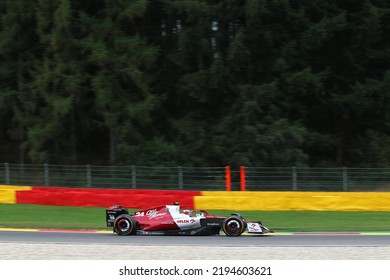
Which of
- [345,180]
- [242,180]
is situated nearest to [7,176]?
[242,180]

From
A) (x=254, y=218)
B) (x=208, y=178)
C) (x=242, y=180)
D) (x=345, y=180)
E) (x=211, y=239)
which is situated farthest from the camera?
(x=208, y=178)

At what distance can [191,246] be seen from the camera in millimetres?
11289

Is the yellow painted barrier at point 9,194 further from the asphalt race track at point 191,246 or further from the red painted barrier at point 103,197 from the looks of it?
the asphalt race track at point 191,246

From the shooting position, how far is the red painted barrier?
18.8m

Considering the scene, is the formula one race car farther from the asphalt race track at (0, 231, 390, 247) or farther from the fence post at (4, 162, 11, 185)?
the fence post at (4, 162, 11, 185)

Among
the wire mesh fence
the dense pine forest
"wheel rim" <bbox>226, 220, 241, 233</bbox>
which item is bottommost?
"wheel rim" <bbox>226, 220, 241, 233</bbox>

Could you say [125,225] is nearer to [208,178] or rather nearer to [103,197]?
[103,197]

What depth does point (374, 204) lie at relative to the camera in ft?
58.9

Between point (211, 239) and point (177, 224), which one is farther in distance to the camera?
point (177, 224)

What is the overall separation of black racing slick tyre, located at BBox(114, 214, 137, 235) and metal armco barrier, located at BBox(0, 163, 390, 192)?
7420 mm

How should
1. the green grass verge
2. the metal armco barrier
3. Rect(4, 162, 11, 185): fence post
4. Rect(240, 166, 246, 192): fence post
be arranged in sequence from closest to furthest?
1. the green grass verge
2. the metal armco barrier
3. Rect(240, 166, 246, 192): fence post
4. Rect(4, 162, 11, 185): fence post

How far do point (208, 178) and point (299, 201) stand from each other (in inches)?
163

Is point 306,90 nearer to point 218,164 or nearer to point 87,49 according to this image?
point 218,164

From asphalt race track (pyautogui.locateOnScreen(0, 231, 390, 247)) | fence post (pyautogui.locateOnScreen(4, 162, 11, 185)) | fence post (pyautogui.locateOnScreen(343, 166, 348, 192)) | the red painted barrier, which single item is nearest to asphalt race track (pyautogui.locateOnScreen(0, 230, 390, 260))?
asphalt race track (pyautogui.locateOnScreen(0, 231, 390, 247))
